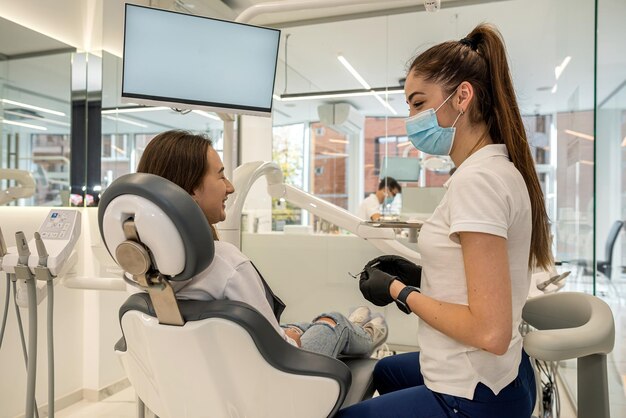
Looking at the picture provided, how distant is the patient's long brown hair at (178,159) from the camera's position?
42.5 inches

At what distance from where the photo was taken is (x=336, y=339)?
1203mm

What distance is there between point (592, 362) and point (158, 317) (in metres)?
0.91

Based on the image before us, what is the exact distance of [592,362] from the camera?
1.03 m

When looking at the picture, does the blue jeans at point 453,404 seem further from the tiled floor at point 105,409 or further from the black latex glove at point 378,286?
the tiled floor at point 105,409

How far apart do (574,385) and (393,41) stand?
10.0 feet

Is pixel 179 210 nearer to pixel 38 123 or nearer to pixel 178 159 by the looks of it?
pixel 178 159

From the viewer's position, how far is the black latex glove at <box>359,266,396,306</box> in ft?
3.26

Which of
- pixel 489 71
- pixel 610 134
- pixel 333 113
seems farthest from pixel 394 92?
pixel 489 71

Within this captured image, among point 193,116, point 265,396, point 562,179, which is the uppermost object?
point 193,116

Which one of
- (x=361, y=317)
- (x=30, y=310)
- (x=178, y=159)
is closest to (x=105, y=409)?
(x=30, y=310)

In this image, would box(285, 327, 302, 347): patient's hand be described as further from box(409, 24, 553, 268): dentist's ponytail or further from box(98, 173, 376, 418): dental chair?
box(409, 24, 553, 268): dentist's ponytail

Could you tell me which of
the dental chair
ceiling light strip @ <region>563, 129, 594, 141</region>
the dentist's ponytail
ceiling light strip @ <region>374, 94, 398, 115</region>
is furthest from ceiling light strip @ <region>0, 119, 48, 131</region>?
ceiling light strip @ <region>374, 94, 398, 115</region>

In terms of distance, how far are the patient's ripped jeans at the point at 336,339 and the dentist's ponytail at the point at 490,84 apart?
1.64ft

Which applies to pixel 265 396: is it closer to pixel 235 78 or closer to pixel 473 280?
pixel 473 280
